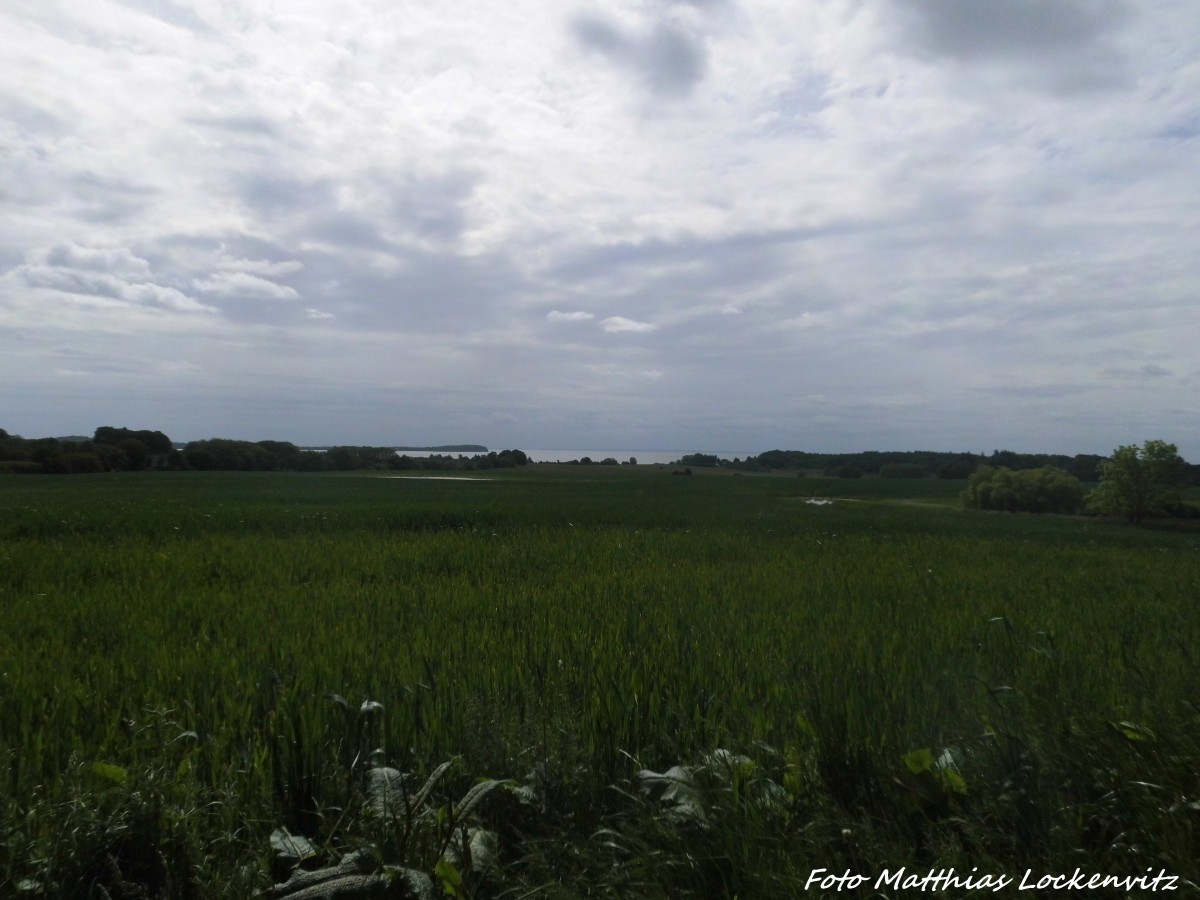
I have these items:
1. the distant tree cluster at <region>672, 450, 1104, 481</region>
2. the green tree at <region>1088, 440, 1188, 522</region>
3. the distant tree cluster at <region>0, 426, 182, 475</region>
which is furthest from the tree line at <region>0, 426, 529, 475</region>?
the green tree at <region>1088, 440, 1188, 522</region>

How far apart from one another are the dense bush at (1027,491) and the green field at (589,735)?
860 inches

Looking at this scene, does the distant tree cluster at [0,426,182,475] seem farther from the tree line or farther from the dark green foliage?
the dark green foliage

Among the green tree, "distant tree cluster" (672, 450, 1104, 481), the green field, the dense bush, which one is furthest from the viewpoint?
"distant tree cluster" (672, 450, 1104, 481)

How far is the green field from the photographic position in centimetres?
211

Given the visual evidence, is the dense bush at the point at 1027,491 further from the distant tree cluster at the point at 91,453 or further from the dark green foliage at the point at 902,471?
the distant tree cluster at the point at 91,453

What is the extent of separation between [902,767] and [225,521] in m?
12.8

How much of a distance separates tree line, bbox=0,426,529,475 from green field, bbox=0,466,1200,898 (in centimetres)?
4537

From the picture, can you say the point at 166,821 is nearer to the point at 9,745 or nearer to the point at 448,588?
the point at 9,745

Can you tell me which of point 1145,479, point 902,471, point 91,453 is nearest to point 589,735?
point 1145,479

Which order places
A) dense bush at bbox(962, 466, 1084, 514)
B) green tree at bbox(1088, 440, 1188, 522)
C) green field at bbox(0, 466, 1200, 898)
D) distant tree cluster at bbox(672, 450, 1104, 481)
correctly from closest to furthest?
green field at bbox(0, 466, 1200, 898) → green tree at bbox(1088, 440, 1188, 522) → dense bush at bbox(962, 466, 1084, 514) → distant tree cluster at bbox(672, 450, 1104, 481)

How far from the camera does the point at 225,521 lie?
41.1 ft

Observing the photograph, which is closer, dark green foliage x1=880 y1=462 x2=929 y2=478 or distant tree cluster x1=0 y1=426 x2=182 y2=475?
distant tree cluster x1=0 y1=426 x2=182 y2=475

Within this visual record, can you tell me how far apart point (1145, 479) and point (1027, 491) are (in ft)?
16.7

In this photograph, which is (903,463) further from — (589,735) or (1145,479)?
(589,735)
